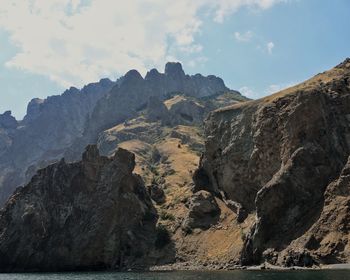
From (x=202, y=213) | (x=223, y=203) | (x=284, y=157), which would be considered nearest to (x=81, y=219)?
(x=202, y=213)

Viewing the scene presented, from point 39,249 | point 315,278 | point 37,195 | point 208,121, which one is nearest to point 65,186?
point 37,195

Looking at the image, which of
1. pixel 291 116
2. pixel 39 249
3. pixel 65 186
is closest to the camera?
pixel 291 116

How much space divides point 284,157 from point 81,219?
198 ft

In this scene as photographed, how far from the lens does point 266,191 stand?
122688 millimetres

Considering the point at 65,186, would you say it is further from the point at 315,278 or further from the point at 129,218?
the point at 315,278

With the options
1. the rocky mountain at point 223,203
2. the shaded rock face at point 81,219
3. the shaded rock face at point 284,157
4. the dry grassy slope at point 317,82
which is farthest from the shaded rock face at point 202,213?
the dry grassy slope at point 317,82

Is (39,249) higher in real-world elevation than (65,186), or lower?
lower

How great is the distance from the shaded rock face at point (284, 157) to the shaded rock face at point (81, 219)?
83.0ft

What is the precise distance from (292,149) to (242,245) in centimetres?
2535

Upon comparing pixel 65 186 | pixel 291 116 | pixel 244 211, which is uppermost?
pixel 291 116

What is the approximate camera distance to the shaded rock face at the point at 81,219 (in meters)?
146

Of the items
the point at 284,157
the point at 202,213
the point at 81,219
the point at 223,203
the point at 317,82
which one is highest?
the point at 317,82

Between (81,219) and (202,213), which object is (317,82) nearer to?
(202,213)

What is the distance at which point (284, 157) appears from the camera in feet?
425
